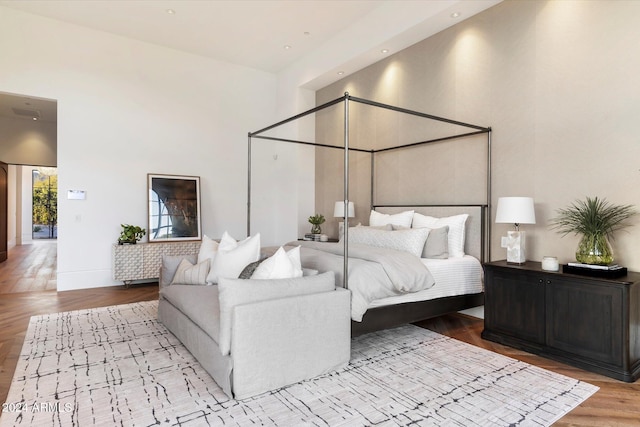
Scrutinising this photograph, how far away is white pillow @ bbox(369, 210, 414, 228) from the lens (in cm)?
433

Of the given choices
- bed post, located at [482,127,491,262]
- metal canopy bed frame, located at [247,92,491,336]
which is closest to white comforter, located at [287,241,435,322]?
metal canopy bed frame, located at [247,92,491,336]

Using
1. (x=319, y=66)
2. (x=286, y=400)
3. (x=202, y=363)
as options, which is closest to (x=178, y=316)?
(x=202, y=363)

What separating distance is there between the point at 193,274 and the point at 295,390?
153cm

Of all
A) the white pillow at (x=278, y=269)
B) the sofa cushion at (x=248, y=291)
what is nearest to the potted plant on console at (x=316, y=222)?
the white pillow at (x=278, y=269)

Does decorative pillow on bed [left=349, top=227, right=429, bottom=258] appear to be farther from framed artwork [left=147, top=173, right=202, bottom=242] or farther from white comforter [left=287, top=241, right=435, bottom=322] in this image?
framed artwork [left=147, top=173, right=202, bottom=242]

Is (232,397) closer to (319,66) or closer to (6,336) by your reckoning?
(6,336)

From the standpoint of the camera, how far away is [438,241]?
12.1 feet

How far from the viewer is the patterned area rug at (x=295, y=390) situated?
197cm

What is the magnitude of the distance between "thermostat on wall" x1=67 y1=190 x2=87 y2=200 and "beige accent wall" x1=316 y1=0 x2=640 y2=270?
4.44 m

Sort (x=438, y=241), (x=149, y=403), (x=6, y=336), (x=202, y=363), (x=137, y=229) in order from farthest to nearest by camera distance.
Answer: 1. (x=137, y=229)
2. (x=438, y=241)
3. (x=6, y=336)
4. (x=202, y=363)
5. (x=149, y=403)

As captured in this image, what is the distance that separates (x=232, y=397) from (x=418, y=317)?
67.9 inches

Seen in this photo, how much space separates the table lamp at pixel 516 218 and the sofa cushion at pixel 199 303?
254 centimetres

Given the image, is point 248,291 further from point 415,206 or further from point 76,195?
point 76,195

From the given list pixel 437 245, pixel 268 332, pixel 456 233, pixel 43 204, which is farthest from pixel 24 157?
pixel 456 233
